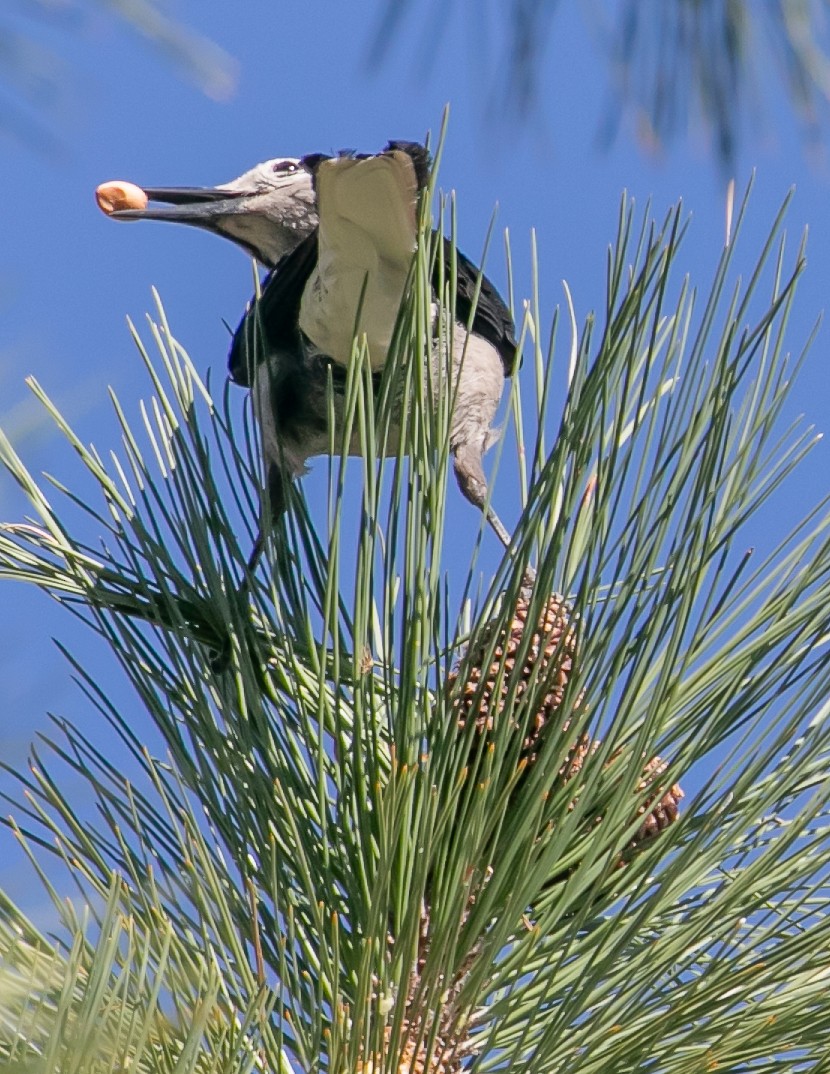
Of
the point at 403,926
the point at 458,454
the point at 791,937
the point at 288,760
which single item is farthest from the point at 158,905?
the point at 458,454

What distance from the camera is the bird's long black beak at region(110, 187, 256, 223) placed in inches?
141

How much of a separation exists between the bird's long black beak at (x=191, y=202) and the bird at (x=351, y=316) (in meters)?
0.37

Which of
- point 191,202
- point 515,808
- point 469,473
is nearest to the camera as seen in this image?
point 515,808

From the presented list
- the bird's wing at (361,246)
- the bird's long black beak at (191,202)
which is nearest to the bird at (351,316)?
the bird's wing at (361,246)

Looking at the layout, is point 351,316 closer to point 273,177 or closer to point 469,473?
point 469,473

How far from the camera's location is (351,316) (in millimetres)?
2613

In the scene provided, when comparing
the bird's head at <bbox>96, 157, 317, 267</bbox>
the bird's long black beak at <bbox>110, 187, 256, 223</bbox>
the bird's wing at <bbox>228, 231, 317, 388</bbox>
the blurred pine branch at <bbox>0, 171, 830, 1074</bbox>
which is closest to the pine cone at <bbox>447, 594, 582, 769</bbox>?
the blurred pine branch at <bbox>0, 171, 830, 1074</bbox>

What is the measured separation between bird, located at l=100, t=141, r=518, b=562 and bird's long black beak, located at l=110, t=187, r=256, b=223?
37 centimetres

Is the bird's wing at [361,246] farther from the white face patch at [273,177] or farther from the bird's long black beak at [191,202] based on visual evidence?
the white face patch at [273,177]

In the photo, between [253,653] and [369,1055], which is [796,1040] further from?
[253,653]

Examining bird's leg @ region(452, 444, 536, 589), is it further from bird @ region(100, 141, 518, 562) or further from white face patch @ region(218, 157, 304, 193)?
white face patch @ region(218, 157, 304, 193)

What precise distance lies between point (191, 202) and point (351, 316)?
4.47 ft

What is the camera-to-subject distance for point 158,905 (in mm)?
1321

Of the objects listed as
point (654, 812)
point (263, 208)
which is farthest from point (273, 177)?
point (654, 812)
